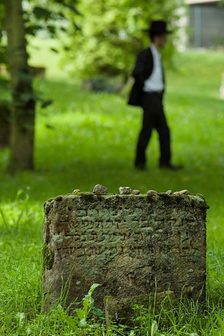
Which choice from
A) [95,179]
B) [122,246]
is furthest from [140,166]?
[122,246]

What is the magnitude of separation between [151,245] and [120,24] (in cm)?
2720

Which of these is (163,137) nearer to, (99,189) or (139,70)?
(139,70)

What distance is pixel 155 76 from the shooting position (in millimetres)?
14883

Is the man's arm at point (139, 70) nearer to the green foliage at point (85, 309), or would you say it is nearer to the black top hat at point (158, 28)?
the black top hat at point (158, 28)

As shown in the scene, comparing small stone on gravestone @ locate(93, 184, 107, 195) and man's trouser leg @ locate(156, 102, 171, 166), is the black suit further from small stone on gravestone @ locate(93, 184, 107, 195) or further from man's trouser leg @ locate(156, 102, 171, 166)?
small stone on gravestone @ locate(93, 184, 107, 195)

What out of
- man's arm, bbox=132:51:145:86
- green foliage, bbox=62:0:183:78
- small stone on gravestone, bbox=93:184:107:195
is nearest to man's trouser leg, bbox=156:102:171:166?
man's arm, bbox=132:51:145:86

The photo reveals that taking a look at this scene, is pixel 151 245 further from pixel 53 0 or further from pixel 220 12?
pixel 220 12

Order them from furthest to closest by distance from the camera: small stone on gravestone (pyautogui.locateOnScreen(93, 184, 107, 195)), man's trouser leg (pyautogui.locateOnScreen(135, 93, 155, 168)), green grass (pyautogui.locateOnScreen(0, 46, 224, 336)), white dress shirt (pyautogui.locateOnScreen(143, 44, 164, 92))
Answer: man's trouser leg (pyautogui.locateOnScreen(135, 93, 155, 168)), white dress shirt (pyautogui.locateOnScreen(143, 44, 164, 92)), small stone on gravestone (pyautogui.locateOnScreen(93, 184, 107, 195)), green grass (pyautogui.locateOnScreen(0, 46, 224, 336))

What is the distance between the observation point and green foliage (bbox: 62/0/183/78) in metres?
31.3

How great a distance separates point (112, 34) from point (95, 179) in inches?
820

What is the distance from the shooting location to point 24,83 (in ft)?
45.7

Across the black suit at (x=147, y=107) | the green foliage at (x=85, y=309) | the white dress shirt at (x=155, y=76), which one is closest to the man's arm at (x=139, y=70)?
the black suit at (x=147, y=107)

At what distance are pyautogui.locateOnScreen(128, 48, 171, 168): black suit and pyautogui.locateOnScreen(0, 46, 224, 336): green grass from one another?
0.32m

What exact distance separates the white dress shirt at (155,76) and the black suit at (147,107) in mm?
61
